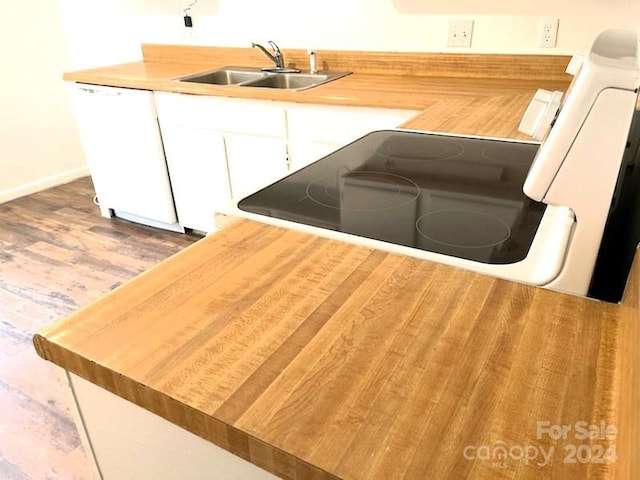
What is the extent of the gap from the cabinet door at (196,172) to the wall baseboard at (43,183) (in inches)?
60.7

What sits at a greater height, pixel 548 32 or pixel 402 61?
pixel 548 32

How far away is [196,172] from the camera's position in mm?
2742

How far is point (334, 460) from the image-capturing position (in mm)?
507

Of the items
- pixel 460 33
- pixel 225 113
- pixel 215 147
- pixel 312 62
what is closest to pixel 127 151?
pixel 215 147

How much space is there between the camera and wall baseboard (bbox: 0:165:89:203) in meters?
3.64

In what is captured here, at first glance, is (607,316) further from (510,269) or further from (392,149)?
(392,149)

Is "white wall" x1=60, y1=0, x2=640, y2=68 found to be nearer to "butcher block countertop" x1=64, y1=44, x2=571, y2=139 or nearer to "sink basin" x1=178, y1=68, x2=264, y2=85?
A: "butcher block countertop" x1=64, y1=44, x2=571, y2=139

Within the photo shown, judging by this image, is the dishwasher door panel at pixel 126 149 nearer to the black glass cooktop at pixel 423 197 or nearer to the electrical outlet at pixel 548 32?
the black glass cooktop at pixel 423 197

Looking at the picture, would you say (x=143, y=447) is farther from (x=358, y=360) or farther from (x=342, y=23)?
(x=342, y=23)

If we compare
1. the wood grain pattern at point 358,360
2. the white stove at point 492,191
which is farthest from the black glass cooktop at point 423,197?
the wood grain pattern at point 358,360

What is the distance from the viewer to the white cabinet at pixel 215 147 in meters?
2.41

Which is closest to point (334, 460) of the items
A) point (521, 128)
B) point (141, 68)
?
point (521, 128)

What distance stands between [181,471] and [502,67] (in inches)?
86.5

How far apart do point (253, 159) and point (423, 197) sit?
61.8 inches
